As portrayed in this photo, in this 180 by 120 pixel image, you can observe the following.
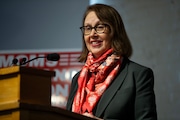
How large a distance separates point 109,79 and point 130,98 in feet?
0.55

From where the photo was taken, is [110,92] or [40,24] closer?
[110,92]

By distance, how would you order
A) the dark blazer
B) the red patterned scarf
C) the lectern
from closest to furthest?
the lectern, the dark blazer, the red patterned scarf

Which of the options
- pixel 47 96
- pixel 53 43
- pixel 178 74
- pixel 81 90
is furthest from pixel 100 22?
pixel 53 43

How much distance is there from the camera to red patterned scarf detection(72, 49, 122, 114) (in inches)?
78.0

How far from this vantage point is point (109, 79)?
6.59ft

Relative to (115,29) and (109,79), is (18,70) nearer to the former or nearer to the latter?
(109,79)

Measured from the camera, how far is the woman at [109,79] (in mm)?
1891

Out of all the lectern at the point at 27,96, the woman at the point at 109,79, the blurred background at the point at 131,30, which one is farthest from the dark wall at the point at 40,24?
the lectern at the point at 27,96

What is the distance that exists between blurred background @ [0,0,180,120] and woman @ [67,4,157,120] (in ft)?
3.63

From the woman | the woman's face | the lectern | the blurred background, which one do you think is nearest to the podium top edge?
the lectern

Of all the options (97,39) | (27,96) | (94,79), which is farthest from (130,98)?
(27,96)

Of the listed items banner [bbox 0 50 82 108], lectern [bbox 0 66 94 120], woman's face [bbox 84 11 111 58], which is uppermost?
woman's face [bbox 84 11 111 58]

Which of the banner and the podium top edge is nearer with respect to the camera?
the podium top edge

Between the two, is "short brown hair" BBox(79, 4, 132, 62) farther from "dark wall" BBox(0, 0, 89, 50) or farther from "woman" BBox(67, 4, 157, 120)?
"dark wall" BBox(0, 0, 89, 50)
